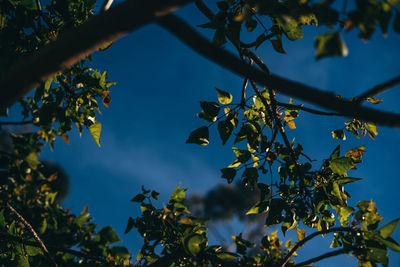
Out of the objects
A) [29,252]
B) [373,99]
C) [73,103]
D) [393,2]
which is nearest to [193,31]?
[393,2]

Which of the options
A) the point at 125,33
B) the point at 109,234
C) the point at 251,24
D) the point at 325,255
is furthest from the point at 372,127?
the point at 109,234

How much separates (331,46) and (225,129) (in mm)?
1186

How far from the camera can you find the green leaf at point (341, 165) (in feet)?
6.02

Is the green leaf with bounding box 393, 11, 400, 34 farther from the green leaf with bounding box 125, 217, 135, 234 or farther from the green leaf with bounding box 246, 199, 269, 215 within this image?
the green leaf with bounding box 125, 217, 135, 234

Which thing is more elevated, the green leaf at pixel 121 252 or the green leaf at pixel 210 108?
the green leaf at pixel 210 108

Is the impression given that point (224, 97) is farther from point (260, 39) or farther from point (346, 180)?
point (346, 180)

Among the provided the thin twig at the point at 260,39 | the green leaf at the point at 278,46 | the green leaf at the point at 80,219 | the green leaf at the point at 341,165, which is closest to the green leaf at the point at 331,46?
the green leaf at the point at 278,46

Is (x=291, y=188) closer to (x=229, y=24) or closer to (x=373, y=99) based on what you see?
(x=373, y=99)

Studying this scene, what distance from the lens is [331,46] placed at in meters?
0.84

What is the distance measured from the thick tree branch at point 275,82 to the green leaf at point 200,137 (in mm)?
1003

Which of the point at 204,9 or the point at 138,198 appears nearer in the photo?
the point at 204,9

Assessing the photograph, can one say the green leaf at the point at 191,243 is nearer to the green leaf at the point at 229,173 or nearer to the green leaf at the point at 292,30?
the green leaf at the point at 229,173

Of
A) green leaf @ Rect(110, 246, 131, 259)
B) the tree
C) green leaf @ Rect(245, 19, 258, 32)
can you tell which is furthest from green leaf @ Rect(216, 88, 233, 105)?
green leaf @ Rect(110, 246, 131, 259)

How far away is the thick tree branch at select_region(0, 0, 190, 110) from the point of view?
2.96 feet
